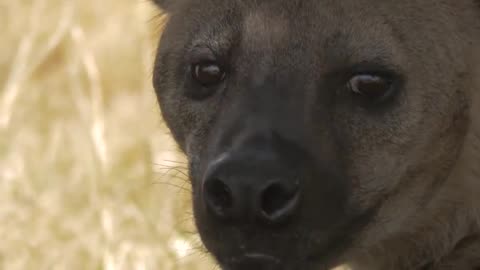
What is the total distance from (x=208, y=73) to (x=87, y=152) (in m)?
2.48

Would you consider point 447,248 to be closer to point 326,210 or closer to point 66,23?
point 326,210

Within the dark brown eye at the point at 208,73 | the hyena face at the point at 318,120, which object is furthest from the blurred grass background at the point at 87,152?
the hyena face at the point at 318,120

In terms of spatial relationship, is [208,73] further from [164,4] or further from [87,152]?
[87,152]

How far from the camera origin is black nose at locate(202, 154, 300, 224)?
2.99 metres

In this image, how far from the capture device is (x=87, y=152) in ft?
19.3

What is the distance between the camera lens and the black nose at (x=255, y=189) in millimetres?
2988

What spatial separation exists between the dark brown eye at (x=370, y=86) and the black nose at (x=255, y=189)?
1.42 ft

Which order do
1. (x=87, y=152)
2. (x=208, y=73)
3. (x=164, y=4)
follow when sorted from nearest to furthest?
1. (x=208, y=73)
2. (x=164, y=4)
3. (x=87, y=152)

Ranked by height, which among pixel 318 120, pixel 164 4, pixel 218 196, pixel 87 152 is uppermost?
pixel 318 120

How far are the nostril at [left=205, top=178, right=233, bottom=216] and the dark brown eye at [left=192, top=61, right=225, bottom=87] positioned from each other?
510 millimetres

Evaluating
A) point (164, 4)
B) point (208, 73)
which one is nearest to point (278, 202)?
point (208, 73)

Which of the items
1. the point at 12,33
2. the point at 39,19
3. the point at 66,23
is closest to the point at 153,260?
the point at 66,23

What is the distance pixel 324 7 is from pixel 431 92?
1.31 feet

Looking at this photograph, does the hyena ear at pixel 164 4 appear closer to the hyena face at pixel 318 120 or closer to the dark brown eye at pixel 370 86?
the hyena face at pixel 318 120
